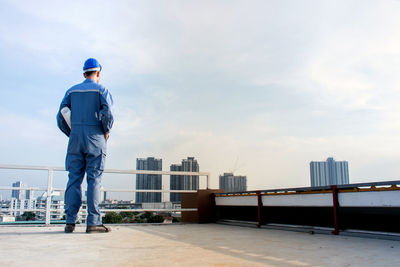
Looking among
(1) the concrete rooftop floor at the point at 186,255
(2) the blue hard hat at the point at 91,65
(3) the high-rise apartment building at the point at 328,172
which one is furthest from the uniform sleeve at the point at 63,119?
(3) the high-rise apartment building at the point at 328,172

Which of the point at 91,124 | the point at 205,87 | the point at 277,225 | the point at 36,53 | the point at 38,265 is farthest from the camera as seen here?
the point at 205,87

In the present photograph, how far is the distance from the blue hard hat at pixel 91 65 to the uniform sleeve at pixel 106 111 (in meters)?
0.38

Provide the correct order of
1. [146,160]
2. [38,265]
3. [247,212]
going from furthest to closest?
1. [146,160]
2. [247,212]
3. [38,265]

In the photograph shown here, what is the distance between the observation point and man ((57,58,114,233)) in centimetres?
348

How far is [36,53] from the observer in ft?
20.5

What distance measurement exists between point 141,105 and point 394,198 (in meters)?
8.28

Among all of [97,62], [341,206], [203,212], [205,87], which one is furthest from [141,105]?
[341,206]

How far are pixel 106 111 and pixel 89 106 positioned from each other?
214mm

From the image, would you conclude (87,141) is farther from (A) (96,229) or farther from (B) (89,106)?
(A) (96,229)

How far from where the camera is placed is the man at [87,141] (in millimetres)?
3484

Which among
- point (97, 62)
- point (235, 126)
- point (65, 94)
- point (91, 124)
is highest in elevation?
point (235, 126)

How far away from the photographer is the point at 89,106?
3.52 meters

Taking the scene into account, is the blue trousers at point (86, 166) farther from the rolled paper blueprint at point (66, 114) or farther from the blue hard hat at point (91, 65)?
the blue hard hat at point (91, 65)

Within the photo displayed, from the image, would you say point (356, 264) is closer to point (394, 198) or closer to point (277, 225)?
point (394, 198)
